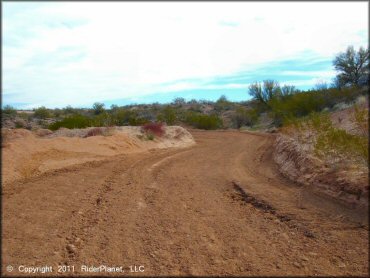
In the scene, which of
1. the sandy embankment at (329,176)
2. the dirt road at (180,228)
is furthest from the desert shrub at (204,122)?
the dirt road at (180,228)

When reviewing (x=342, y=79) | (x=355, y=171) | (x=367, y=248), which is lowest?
(x=367, y=248)

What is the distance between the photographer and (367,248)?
6.66 metres

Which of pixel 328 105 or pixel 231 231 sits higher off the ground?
pixel 328 105

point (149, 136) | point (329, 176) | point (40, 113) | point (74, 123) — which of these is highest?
point (40, 113)

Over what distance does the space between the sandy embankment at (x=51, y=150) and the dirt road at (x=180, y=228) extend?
96cm

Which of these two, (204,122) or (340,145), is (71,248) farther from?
(204,122)

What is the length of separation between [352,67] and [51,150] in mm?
32195

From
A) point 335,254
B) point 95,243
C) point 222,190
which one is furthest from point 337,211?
point 95,243

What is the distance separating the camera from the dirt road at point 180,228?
6051 mm

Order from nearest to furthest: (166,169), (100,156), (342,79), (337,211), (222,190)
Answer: (337,211), (222,190), (166,169), (100,156), (342,79)

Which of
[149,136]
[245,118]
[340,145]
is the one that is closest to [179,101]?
[245,118]

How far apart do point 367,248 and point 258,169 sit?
8.84 m

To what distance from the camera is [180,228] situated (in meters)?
7.68

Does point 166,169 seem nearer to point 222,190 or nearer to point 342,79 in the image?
point 222,190
